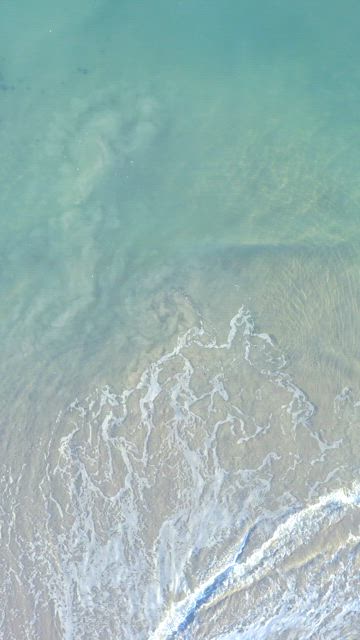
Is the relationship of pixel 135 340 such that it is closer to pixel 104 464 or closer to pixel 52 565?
pixel 104 464

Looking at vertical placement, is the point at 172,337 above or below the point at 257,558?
above

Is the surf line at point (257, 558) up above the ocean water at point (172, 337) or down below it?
below

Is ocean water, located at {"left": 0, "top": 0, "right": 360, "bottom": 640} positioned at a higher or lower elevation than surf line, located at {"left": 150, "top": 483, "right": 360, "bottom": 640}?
higher

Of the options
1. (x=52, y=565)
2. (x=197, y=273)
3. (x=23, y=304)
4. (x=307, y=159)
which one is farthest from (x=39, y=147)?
(x=52, y=565)
